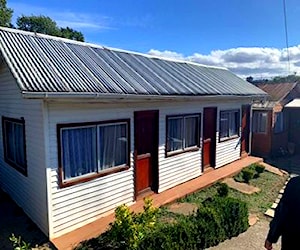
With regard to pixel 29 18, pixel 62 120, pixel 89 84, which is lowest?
pixel 62 120

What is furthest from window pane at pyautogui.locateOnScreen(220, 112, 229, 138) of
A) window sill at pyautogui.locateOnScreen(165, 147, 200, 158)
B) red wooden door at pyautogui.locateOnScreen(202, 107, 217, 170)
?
window sill at pyautogui.locateOnScreen(165, 147, 200, 158)

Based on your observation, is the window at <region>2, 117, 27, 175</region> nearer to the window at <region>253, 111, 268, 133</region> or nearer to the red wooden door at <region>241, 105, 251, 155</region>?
the red wooden door at <region>241, 105, 251, 155</region>

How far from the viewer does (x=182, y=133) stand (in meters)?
8.88

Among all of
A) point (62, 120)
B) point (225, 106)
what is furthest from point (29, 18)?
point (62, 120)

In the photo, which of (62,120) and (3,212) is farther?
(3,212)

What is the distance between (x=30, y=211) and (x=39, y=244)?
1.19 m

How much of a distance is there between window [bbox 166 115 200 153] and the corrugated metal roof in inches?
37.8

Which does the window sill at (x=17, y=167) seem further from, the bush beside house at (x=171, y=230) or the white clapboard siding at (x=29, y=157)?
the bush beside house at (x=171, y=230)

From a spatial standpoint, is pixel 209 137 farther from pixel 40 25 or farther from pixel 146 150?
pixel 40 25

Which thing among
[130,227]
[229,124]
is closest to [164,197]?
[130,227]

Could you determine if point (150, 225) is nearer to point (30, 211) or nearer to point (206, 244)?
point (206, 244)

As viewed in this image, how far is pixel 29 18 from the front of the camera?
36938 mm

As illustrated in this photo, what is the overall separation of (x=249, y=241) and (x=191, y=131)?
418cm

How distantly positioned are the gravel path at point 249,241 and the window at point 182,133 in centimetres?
317
